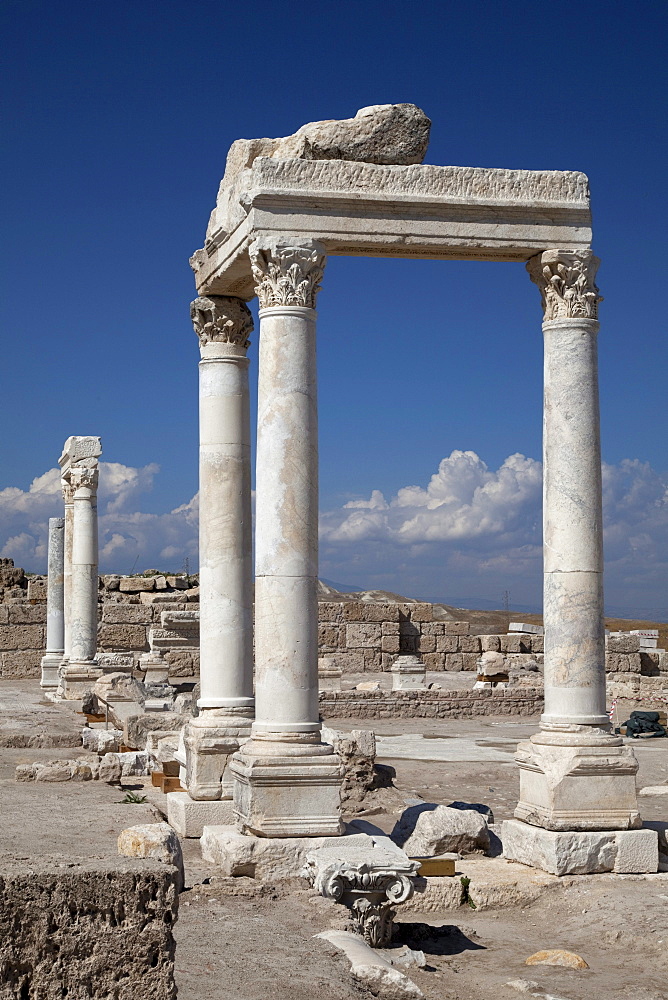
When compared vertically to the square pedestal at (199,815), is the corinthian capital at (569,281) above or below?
above

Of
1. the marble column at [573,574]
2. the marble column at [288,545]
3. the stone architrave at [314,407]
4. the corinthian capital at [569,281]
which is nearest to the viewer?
the marble column at [288,545]

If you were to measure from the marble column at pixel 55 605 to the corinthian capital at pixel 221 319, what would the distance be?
15.1m

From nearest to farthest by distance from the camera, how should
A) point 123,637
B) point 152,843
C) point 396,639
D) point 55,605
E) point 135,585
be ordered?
1. point 152,843
2. point 55,605
3. point 396,639
4. point 123,637
5. point 135,585

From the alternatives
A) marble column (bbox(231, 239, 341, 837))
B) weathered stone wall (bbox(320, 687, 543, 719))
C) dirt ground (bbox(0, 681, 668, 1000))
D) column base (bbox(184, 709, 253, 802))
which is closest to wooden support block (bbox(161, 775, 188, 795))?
dirt ground (bbox(0, 681, 668, 1000))

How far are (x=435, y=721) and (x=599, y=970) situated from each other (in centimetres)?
1500

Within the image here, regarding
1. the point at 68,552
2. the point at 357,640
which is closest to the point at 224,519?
the point at 68,552

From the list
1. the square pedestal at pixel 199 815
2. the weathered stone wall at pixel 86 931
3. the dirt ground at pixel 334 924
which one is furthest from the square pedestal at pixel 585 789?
the weathered stone wall at pixel 86 931

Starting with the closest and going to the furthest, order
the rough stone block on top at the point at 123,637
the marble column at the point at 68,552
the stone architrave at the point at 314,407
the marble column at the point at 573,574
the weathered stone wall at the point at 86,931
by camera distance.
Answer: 1. the weathered stone wall at the point at 86,931
2. the stone architrave at the point at 314,407
3. the marble column at the point at 573,574
4. the marble column at the point at 68,552
5. the rough stone block on top at the point at 123,637

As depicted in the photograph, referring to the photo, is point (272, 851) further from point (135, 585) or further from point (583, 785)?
point (135, 585)

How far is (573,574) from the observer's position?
9.26 m

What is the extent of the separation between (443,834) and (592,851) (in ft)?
3.85

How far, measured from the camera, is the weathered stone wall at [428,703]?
2175cm

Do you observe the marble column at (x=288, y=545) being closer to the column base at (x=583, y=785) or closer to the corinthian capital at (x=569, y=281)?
the column base at (x=583, y=785)

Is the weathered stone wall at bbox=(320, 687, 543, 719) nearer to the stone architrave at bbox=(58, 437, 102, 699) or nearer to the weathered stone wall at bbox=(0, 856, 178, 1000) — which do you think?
the stone architrave at bbox=(58, 437, 102, 699)
